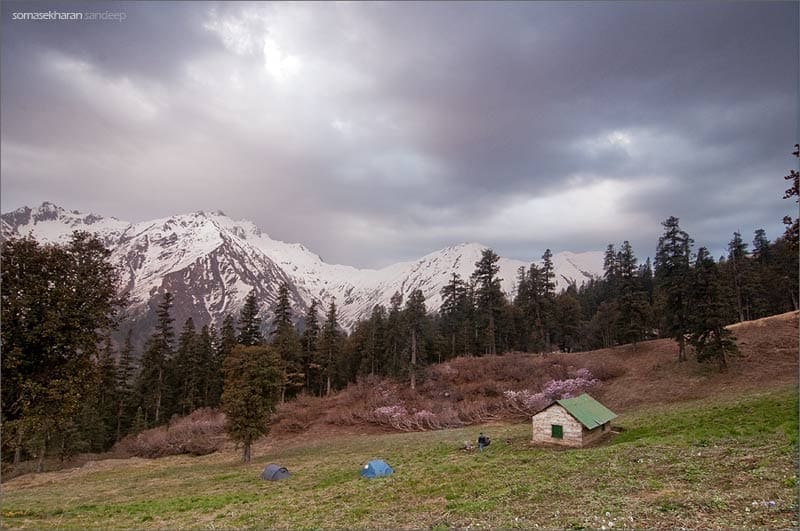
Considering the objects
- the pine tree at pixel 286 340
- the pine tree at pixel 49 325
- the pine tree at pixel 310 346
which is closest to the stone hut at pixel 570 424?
the pine tree at pixel 49 325

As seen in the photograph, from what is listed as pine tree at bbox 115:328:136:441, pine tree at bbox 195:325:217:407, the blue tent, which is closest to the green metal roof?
the blue tent

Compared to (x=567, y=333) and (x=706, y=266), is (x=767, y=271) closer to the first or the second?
(x=567, y=333)

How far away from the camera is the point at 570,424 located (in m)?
25.4

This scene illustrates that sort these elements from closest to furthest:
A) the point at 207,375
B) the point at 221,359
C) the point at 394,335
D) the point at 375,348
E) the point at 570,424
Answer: the point at 570,424 → the point at 221,359 → the point at 207,375 → the point at 394,335 → the point at 375,348

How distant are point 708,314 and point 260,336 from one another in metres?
56.1

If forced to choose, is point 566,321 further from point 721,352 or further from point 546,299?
point 721,352

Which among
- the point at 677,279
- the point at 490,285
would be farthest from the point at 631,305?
the point at 490,285

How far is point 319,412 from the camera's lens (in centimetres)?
5262

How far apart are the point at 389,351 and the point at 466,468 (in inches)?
1963

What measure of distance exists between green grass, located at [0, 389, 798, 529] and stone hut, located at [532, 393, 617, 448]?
125 centimetres

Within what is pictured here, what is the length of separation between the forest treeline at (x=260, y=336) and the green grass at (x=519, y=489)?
5.63 m

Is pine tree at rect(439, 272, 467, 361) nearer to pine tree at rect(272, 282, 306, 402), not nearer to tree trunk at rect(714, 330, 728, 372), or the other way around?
pine tree at rect(272, 282, 306, 402)

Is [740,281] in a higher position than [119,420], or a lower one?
higher

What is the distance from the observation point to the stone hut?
25.0m
